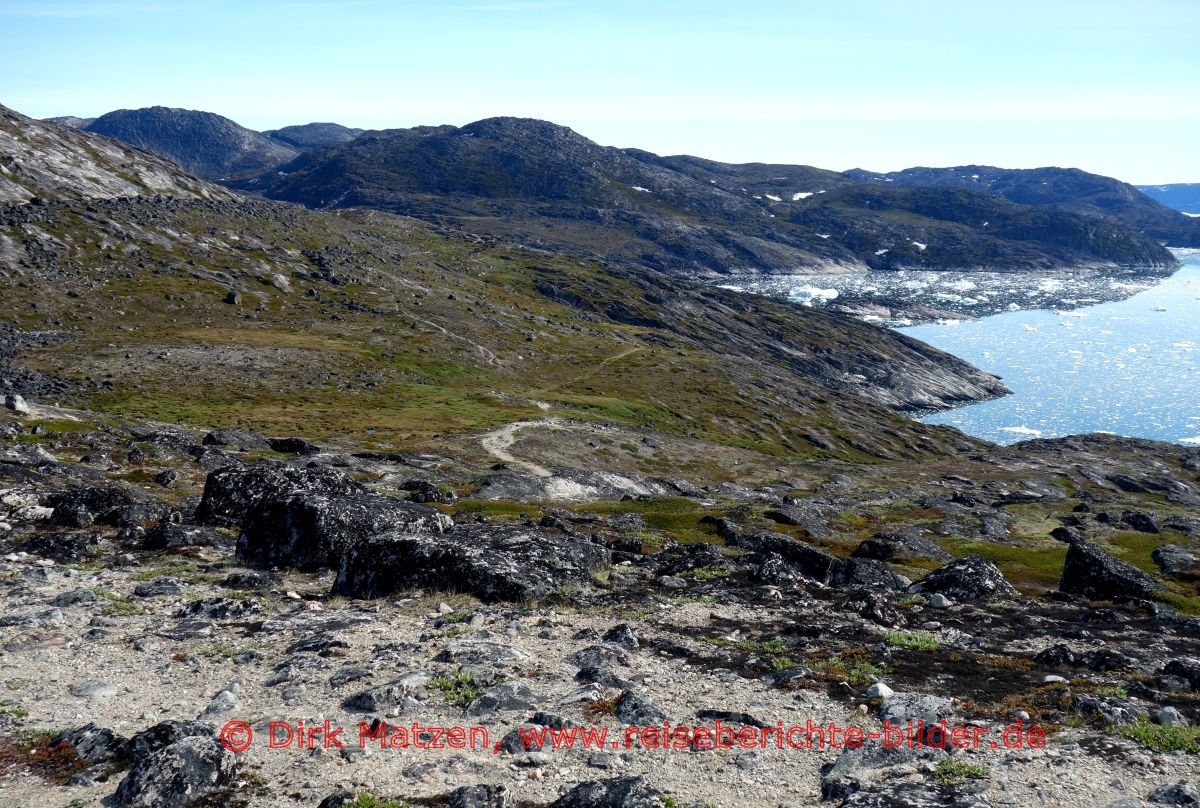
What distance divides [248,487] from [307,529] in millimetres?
9364

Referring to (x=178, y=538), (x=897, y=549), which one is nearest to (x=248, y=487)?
(x=178, y=538)

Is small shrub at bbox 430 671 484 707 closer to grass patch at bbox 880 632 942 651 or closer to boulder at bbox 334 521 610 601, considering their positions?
boulder at bbox 334 521 610 601

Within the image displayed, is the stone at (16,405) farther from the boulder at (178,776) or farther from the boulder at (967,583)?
the boulder at (967,583)

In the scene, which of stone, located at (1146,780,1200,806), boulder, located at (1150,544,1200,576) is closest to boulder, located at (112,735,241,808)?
stone, located at (1146,780,1200,806)

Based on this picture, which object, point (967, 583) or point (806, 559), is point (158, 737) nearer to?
point (967, 583)

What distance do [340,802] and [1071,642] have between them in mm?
23810

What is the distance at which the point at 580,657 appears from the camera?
21766 mm

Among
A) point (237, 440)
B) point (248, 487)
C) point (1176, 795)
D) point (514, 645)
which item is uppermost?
point (1176, 795)

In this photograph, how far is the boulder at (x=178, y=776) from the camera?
14.0 metres

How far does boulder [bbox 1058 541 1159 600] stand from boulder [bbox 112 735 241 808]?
4129 centimetres

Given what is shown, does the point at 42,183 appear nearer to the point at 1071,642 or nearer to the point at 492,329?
the point at 492,329

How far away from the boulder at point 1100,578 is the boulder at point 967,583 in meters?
9.39

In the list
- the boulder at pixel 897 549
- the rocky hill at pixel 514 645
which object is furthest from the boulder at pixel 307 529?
the boulder at pixel 897 549

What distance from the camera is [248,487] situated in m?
37.8
